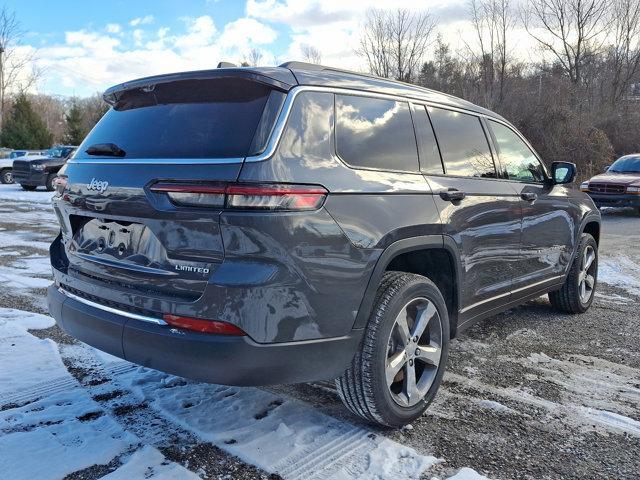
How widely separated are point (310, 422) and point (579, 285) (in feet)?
11.5

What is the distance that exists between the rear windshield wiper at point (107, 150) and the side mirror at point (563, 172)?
12.2 feet

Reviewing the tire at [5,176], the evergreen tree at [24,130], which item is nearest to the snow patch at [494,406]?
the tire at [5,176]

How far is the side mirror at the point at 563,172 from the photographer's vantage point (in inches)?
190

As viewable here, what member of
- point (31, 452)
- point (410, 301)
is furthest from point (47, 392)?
point (410, 301)

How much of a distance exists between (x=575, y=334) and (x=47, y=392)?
419 centimetres

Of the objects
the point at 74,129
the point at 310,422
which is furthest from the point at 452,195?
the point at 74,129

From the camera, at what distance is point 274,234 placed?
2305 mm

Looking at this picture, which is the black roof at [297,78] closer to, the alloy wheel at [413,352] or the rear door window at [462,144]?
the rear door window at [462,144]

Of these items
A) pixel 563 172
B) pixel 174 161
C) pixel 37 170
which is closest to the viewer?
pixel 174 161

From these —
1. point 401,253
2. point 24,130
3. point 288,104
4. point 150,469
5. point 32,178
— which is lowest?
point 150,469

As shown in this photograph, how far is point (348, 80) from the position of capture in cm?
294

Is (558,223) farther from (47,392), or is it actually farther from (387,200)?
(47,392)

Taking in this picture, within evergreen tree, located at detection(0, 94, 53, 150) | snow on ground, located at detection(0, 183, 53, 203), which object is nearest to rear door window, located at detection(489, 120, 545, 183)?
snow on ground, located at detection(0, 183, 53, 203)

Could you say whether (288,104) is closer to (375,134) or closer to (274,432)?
(375,134)
